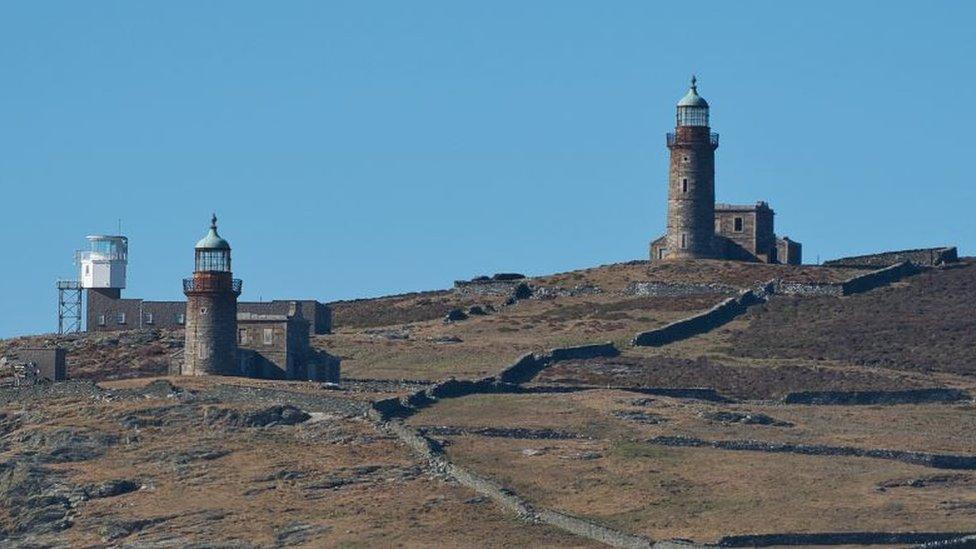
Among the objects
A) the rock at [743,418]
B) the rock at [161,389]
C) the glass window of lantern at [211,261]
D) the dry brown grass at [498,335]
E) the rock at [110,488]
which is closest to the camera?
the rock at [110,488]

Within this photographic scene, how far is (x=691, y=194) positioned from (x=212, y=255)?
4094 centimetres

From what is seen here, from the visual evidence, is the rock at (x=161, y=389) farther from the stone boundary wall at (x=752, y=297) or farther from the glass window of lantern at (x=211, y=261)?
the stone boundary wall at (x=752, y=297)

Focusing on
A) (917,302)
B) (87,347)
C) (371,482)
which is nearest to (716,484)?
(371,482)

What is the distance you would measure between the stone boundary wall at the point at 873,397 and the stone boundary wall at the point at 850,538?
2839 centimetres

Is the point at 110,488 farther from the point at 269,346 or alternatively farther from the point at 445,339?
the point at 445,339

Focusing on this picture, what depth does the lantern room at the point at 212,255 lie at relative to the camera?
11162 cm

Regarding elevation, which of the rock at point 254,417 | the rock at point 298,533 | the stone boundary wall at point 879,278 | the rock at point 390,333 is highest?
the stone boundary wall at point 879,278

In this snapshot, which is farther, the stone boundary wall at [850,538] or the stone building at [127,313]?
the stone building at [127,313]

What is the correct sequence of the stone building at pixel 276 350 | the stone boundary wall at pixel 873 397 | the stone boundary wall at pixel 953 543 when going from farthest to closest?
the stone boundary wall at pixel 873 397
the stone building at pixel 276 350
the stone boundary wall at pixel 953 543

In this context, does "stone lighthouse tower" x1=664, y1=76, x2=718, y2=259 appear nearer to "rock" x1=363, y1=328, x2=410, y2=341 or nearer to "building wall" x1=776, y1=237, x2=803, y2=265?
"building wall" x1=776, y1=237, x2=803, y2=265

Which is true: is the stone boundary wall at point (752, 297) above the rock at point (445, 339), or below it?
above

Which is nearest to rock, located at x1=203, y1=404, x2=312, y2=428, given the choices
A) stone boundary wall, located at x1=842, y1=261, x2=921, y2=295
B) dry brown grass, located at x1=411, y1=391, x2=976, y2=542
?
dry brown grass, located at x1=411, y1=391, x2=976, y2=542

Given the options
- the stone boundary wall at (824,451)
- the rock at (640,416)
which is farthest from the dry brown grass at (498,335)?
the stone boundary wall at (824,451)

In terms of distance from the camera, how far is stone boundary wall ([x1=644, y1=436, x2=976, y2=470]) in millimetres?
101312
